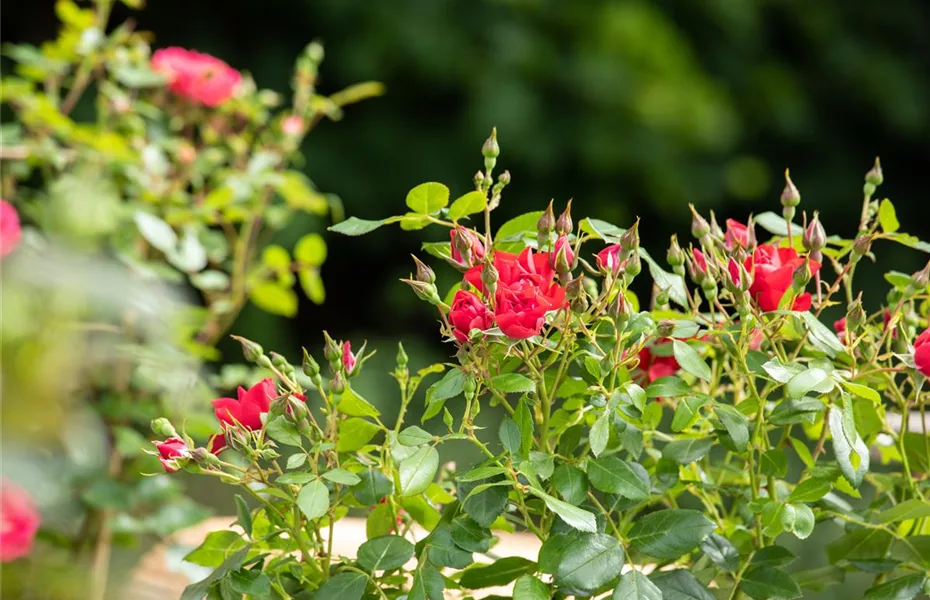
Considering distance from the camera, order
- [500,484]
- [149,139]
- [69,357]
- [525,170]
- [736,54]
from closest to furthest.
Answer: [500,484] < [69,357] < [149,139] < [525,170] < [736,54]

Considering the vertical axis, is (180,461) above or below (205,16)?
below

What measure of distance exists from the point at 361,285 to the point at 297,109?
5.37 ft

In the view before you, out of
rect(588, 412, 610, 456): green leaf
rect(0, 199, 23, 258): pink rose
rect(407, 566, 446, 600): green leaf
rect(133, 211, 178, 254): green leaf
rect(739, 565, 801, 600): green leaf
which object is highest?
rect(0, 199, 23, 258): pink rose

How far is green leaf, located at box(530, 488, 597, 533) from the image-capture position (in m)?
0.41

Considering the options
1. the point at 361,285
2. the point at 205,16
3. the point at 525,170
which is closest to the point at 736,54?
the point at 525,170

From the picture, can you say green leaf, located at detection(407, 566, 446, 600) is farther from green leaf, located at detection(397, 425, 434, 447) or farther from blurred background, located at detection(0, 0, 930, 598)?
blurred background, located at detection(0, 0, 930, 598)

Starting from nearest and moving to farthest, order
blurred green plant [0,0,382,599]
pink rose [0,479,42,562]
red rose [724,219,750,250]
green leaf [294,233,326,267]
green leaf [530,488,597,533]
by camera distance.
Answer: green leaf [530,488,597,533], red rose [724,219,750,250], pink rose [0,479,42,562], blurred green plant [0,0,382,599], green leaf [294,233,326,267]

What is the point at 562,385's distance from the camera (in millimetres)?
518

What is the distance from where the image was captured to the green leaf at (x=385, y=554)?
459mm

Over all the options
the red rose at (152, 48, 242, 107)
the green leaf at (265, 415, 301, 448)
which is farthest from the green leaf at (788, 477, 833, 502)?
the red rose at (152, 48, 242, 107)

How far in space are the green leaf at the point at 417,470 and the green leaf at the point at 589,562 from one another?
2.4 inches

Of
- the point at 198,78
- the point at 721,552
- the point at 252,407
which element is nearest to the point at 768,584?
the point at 721,552

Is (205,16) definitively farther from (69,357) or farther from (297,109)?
(69,357)

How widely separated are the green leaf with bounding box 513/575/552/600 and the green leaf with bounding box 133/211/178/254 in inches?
24.9
